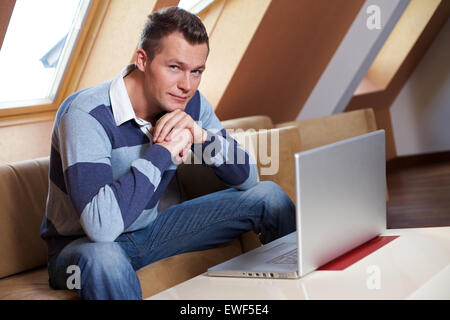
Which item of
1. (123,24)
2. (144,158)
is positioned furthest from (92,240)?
(123,24)

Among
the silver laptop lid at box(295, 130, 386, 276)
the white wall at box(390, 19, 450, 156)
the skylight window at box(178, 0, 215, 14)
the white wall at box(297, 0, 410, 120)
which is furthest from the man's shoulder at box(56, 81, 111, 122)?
the white wall at box(390, 19, 450, 156)

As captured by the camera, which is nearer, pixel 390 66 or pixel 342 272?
pixel 342 272

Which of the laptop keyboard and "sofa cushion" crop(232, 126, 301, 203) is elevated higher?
"sofa cushion" crop(232, 126, 301, 203)

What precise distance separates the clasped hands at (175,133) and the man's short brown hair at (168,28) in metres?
0.21

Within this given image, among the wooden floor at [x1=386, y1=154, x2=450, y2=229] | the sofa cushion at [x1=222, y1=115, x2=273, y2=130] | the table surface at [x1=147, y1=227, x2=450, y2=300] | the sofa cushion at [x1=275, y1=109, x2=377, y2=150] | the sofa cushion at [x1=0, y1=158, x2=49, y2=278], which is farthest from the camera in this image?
the sofa cushion at [x1=275, y1=109, x2=377, y2=150]

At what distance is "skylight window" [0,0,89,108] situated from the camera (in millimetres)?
2895

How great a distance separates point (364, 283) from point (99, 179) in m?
0.69

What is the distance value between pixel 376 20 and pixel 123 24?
2.47 m

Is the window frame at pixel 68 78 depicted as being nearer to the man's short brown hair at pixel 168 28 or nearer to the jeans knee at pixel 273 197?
the man's short brown hair at pixel 168 28

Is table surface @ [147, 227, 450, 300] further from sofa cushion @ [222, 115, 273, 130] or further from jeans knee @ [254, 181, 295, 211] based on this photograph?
sofa cushion @ [222, 115, 273, 130]

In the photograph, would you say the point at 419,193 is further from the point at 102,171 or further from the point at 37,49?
the point at 102,171

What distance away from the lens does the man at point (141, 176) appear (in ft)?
4.61
